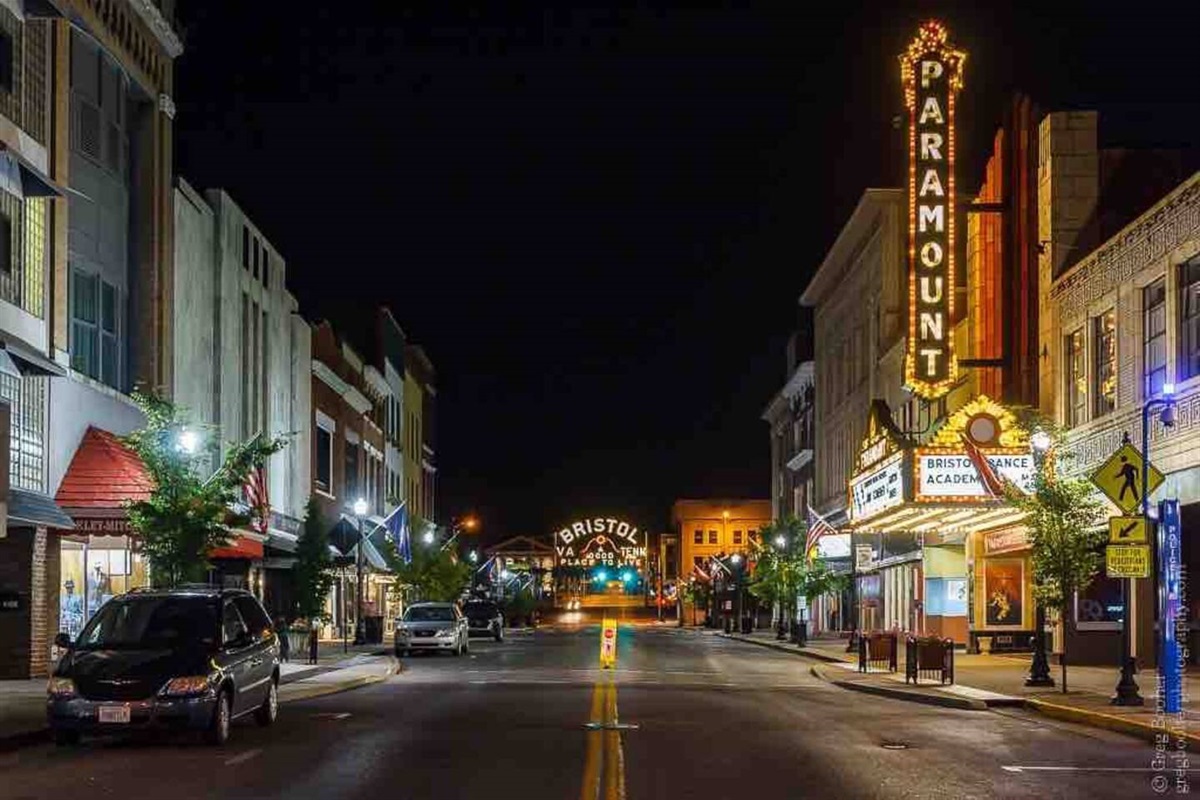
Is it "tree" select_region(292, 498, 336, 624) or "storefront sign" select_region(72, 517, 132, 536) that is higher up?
"storefront sign" select_region(72, 517, 132, 536)

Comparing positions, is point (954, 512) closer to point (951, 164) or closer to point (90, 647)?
point (951, 164)

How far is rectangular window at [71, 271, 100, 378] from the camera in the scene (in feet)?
115

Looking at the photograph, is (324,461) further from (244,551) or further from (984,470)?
(984,470)

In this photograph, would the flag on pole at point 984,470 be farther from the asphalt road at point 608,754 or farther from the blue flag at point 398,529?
the blue flag at point 398,529

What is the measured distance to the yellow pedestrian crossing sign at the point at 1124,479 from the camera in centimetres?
2528

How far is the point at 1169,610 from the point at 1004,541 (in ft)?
76.1

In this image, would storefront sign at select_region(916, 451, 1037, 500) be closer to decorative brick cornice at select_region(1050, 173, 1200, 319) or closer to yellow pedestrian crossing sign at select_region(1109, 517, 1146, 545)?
decorative brick cornice at select_region(1050, 173, 1200, 319)

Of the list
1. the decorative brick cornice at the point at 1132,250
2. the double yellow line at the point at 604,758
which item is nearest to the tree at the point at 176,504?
the double yellow line at the point at 604,758

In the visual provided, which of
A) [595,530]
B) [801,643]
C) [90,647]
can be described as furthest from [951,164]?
[595,530]

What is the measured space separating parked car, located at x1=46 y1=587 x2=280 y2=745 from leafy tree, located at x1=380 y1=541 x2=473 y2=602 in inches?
1905

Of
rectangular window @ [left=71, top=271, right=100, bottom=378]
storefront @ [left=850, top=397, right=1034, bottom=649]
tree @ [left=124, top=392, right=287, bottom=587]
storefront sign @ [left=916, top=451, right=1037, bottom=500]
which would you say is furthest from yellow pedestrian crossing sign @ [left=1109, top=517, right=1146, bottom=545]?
rectangular window @ [left=71, top=271, right=100, bottom=378]

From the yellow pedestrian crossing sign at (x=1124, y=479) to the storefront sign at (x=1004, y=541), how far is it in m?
19.1

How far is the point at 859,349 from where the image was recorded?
7288 centimetres

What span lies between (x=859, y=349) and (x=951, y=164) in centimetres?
A: 3048
